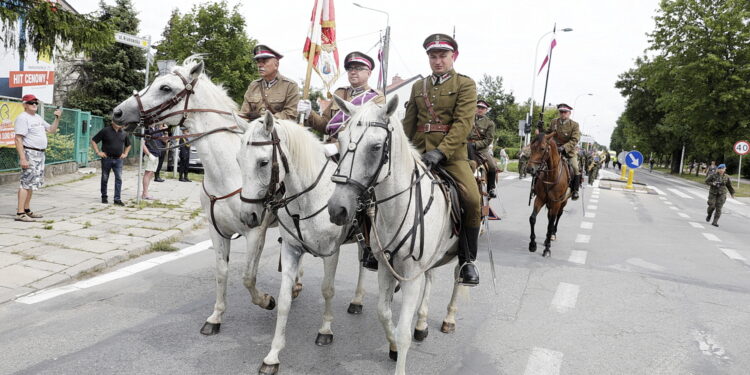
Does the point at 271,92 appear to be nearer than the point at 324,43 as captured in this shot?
Yes

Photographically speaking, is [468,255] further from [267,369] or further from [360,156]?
[267,369]

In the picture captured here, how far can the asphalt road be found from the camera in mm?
3609

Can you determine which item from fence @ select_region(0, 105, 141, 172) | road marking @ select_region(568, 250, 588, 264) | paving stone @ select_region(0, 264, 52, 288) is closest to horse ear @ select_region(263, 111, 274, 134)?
paving stone @ select_region(0, 264, 52, 288)

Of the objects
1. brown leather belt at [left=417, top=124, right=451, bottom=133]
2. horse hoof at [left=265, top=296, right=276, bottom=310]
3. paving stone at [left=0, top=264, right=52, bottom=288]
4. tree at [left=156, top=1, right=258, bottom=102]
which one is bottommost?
paving stone at [left=0, top=264, right=52, bottom=288]

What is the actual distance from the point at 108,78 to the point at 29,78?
13861 mm

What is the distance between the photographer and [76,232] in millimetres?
7055

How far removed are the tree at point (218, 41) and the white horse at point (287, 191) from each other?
29128 mm

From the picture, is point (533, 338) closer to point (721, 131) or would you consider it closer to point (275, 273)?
point (275, 273)

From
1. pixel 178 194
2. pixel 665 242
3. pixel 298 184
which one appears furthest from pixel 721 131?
pixel 298 184

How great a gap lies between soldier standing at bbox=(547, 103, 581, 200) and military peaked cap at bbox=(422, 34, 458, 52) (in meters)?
6.19

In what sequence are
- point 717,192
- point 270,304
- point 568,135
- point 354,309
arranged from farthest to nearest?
point 717,192
point 568,135
point 354,309
point 270,304

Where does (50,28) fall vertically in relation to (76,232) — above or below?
above

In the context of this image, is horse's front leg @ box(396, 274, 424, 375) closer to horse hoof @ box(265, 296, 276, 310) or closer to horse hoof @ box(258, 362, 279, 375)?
horse hoof @ box(258, 362, 279, 375)

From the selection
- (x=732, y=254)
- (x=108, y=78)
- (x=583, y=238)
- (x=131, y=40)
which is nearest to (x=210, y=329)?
(x=131, y=40)
